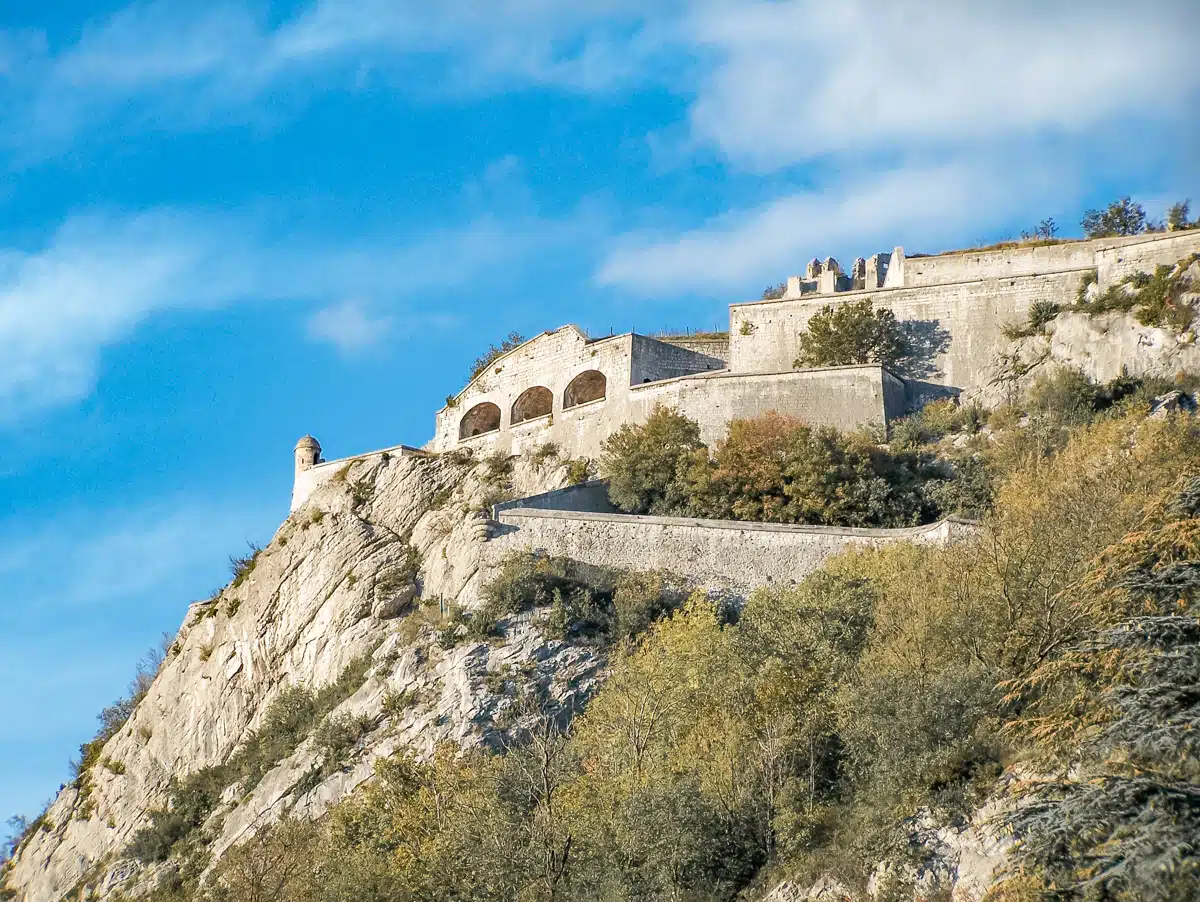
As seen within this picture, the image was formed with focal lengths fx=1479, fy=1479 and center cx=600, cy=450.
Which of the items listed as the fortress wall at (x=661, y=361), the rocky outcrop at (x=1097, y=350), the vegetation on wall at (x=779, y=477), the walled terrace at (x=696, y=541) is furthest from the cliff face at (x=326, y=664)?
the rocky outcrop at (x=1097, y=350)

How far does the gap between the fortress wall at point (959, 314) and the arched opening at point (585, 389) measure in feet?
15.9

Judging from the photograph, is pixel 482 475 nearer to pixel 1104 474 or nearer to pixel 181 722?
pixel 181 722

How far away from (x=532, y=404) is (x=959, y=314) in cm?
1407

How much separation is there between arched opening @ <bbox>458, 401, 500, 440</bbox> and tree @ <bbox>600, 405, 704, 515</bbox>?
30.1 feet

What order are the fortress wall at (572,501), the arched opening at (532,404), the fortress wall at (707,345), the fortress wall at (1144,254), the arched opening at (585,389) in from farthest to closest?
the arched opening at (532,404), the fortress wall at (707,345), the arched opening at (585,389), the fortress wall at (1144,254), the fortress wall at (572,501)

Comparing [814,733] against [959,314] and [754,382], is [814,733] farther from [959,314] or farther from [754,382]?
[959,314]

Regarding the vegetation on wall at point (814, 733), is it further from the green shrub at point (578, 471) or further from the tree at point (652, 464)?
the green shrub at point (578, 471)

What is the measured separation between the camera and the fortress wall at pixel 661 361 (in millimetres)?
45406

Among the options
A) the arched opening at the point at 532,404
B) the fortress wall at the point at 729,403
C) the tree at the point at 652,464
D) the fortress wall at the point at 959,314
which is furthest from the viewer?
the arched opening at the point at 532,404

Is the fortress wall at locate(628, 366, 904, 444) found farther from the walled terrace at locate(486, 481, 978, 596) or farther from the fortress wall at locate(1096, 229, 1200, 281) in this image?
the fortress wall at locate(1096, 229, 1200, 281)

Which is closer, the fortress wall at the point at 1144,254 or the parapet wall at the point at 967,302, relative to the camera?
the fortress wall at the point at 1144,254

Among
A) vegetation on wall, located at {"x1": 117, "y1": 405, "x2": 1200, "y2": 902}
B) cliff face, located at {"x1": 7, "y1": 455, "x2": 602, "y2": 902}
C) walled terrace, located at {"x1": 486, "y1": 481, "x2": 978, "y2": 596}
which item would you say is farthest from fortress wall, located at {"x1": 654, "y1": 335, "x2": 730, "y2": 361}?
vegetation on wall, located at {"x1": 117, "y1": 405, "x2": 1200, "y2": 902}

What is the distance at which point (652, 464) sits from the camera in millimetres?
39188

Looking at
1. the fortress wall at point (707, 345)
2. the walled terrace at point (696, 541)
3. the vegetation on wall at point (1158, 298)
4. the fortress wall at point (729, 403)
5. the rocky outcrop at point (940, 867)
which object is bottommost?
the rocky outcrop at point (940, 867)
